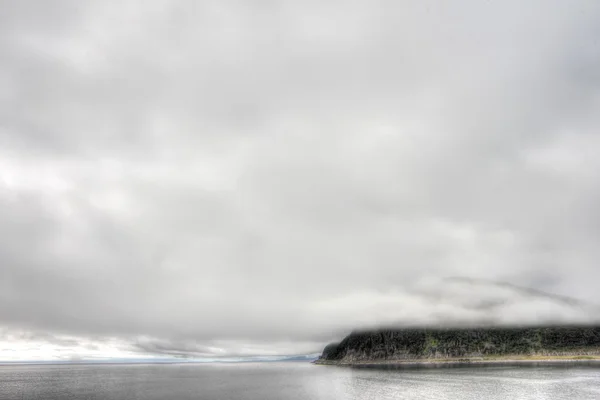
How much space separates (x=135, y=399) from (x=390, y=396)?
299 feet

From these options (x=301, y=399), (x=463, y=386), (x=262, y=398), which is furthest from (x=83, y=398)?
(x=463, y=386)

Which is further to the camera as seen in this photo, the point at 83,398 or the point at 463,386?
the point at 463,386

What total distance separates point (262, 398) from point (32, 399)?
279 ft

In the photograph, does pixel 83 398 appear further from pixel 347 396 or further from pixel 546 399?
pixel 546 399

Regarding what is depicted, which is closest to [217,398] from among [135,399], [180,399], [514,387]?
[180,399]

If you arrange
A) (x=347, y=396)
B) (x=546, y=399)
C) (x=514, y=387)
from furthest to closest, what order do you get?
1. (x=514, y=387)
2. (x=347, y=396)
3. (x=546, y=399)

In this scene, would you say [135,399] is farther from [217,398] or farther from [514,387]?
[514,387]

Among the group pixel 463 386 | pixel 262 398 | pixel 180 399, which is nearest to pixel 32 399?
pixel 180 399

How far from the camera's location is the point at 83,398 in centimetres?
13750

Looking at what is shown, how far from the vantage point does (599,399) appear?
366 feet

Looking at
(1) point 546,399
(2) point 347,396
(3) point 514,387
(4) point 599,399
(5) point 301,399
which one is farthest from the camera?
(3) point 514,387

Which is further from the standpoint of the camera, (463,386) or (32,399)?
(463,386)

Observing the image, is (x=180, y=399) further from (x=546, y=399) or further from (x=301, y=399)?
(x=546, y=399)

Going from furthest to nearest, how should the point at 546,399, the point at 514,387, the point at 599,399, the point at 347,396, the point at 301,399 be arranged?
the point at 514,387
the point at 347,396
the point at 301,399
the point at 546,399
the point at 599,399
